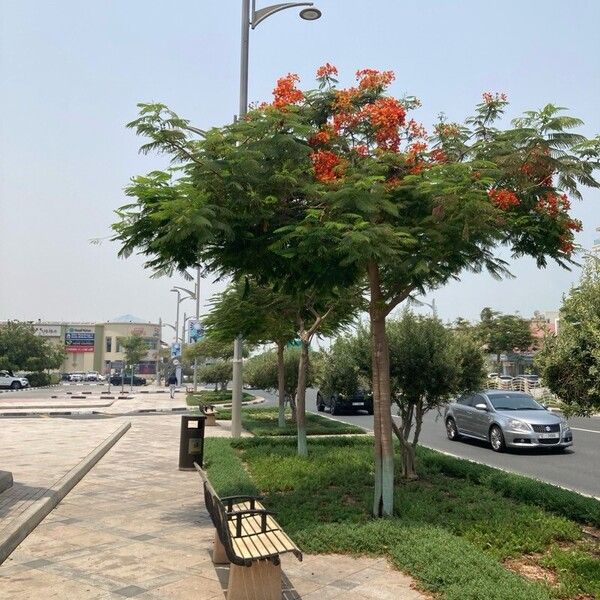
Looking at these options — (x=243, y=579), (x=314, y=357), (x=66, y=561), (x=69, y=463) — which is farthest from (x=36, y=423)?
(x=243, y=579)

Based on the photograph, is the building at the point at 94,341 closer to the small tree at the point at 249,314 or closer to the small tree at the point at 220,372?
the small tree at the point at 220,372

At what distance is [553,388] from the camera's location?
19.0 ft

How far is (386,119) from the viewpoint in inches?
304

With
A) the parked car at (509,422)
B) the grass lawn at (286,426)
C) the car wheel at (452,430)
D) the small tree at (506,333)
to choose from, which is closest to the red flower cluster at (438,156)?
the parked car at (509,422)

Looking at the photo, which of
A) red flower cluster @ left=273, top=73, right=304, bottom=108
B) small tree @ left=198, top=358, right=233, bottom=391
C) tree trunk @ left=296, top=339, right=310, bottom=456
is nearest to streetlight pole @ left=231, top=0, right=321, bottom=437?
tree trunk @ left=296, top=339, right=310, bottom=456

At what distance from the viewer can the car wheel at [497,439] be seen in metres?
15.9

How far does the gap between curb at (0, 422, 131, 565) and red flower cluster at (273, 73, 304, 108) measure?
217 inches


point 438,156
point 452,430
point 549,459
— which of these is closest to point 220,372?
point 452,430

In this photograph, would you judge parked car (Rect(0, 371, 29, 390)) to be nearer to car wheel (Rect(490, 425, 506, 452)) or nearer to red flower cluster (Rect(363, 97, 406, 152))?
car wheel (Rect(490, 425, 506, 452))

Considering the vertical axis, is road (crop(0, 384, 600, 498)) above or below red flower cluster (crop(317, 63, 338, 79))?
below

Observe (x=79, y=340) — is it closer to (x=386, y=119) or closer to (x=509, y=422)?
(x=509, y=422)

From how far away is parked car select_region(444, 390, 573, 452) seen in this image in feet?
50.5

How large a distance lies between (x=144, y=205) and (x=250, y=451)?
8205mm

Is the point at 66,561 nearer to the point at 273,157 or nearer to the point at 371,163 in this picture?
the point at 273,157
